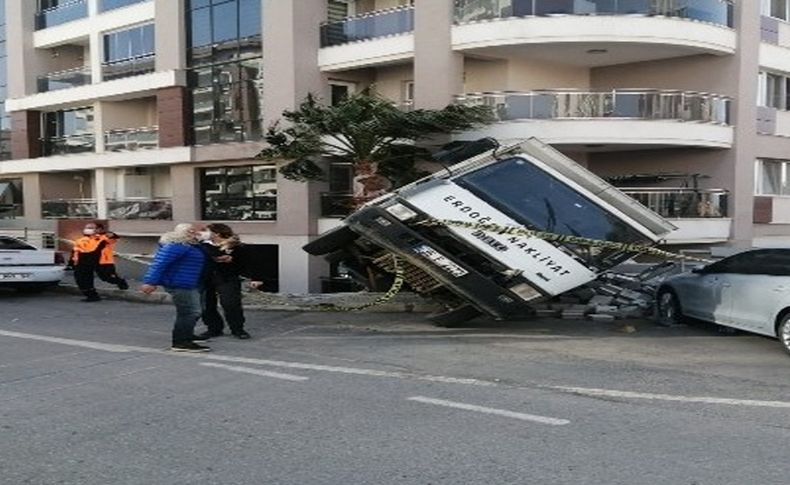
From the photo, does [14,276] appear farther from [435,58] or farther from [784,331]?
[784,331]

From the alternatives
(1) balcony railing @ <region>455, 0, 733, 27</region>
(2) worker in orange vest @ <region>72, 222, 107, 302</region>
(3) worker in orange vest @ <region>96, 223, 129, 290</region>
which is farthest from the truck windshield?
(3) worker in orange vest @ <region>96, 223, 129, 290</region>

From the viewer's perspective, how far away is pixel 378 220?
10312mm

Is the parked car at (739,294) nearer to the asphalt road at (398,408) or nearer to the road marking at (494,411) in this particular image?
the asphalt road at (398,408)

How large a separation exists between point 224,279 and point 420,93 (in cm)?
961

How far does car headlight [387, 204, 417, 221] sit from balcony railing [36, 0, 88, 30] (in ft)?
71.0

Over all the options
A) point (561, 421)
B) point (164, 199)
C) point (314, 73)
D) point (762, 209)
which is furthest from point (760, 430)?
point (164, 199)

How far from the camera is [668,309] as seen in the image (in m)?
12.2

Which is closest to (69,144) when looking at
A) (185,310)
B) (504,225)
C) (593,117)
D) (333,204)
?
(333,204)

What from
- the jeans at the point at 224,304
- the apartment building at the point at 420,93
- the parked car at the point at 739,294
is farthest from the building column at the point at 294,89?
→ the parked car at the point at 739,294

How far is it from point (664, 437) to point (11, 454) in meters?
4.53

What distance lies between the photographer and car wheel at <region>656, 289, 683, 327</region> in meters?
12.0

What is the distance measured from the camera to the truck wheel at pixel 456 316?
1108 centimetres

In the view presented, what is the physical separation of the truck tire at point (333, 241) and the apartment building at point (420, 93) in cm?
711

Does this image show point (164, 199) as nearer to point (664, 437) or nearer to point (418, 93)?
point (418, 93)
